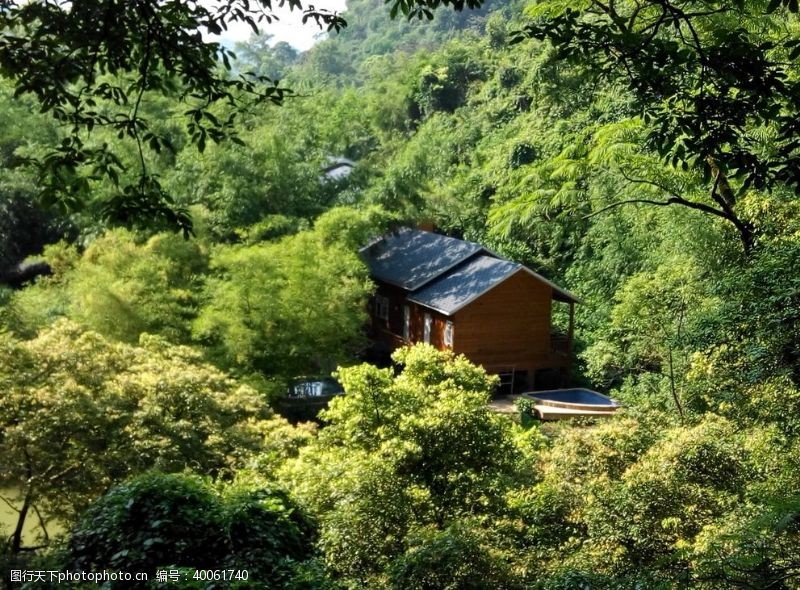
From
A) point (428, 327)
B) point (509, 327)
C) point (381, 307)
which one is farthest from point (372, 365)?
point (381, 307)

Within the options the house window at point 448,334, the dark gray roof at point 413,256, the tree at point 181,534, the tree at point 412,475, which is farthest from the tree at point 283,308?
the tree at point 181,534

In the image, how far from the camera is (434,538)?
654 centimetres

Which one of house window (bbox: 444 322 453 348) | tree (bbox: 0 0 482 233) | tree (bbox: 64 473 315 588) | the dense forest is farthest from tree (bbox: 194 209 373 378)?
tree (bbox: 0 0 482 233)

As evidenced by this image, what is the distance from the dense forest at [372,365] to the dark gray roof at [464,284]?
242 centimetres

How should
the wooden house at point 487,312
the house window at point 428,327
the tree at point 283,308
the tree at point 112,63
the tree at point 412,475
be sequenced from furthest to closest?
the house window at point 428,327
the wooden house at point 487,312
the tree at point 283,308
the tree at point 412,475
the tree at point 112,63

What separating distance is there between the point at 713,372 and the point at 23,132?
2507 centimetres

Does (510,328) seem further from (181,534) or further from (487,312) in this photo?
(181,534)

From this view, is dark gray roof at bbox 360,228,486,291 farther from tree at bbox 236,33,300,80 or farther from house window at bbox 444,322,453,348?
tree at bbox 236,33,300,80

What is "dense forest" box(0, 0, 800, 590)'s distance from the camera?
4188 millimetres

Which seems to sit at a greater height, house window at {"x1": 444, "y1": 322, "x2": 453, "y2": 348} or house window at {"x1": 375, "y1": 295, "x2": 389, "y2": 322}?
house window at {"x1": 375, "y1": 295, "x2": 389, "y2": 322}

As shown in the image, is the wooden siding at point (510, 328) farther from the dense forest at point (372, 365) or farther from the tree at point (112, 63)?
the tree at point (112, 63)

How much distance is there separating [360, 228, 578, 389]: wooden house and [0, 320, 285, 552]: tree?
10.6m

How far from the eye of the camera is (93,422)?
9664 mm

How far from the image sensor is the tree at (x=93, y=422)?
367 inches
